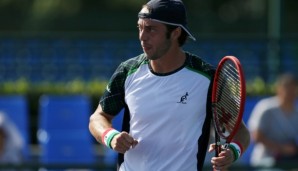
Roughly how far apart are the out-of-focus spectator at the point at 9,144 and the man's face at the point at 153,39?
4435 mm

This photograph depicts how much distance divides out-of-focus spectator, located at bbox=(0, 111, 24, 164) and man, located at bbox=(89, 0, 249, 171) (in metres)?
4.26

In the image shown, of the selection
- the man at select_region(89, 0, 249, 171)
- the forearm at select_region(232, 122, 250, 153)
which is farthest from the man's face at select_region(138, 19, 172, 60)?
the forearm at select_region(232, 122, 250, 153)

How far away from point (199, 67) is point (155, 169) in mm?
613

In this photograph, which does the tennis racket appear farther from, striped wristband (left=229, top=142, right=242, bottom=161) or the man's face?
the man's face

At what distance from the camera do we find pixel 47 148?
36.6ft

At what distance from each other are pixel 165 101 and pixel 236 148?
1.52 feet

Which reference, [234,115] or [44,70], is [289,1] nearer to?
[44,70]

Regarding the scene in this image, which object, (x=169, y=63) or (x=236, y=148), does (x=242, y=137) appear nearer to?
(x=236, y=148)

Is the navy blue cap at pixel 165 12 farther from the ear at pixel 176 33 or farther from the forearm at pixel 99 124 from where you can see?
the forearm at pixel 99 124

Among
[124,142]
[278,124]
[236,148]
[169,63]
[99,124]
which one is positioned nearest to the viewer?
[124,142]

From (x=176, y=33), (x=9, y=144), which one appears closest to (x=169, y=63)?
(x=176, y=33)

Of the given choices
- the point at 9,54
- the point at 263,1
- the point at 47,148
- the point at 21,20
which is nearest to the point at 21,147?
the point at 47,148

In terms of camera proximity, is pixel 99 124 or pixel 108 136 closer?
pixel 108 136

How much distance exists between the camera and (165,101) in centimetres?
589
